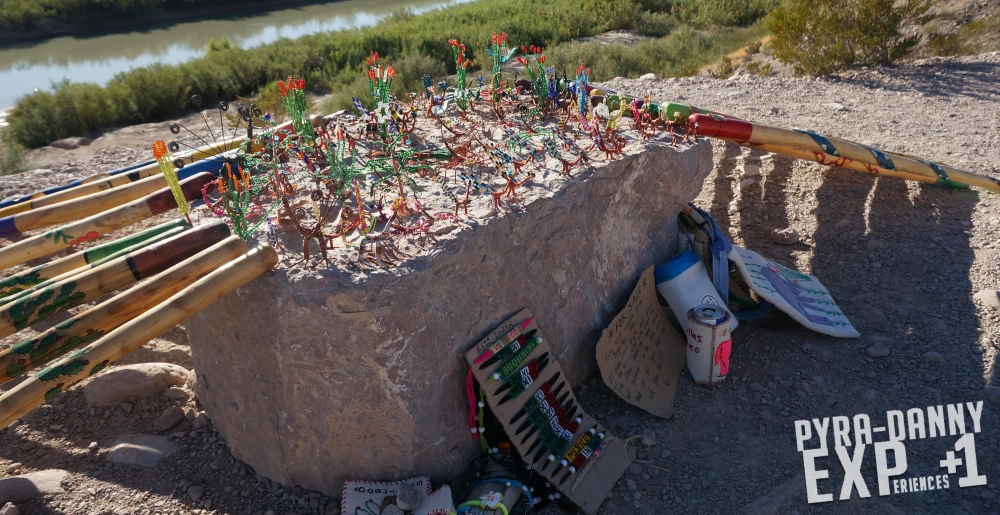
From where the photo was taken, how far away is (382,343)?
8.32ft

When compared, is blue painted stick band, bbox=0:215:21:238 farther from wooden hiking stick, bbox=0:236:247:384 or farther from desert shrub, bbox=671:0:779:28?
desert shrub, bbox=671:0:779:28

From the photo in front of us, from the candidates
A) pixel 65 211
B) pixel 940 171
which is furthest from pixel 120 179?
pixel 940 171

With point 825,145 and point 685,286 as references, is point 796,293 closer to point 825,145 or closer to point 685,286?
point 685,286

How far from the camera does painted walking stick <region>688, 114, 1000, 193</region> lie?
4.00 metres

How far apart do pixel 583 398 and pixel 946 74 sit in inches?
255

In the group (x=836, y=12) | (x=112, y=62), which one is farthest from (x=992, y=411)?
(x=112, y=62)

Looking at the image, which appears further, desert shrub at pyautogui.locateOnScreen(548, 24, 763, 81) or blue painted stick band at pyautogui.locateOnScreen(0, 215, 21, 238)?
desert shrub at pyautogui.locateOnScreen(548, 24, 763, 81)

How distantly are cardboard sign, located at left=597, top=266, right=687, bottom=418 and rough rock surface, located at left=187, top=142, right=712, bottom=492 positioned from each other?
189 millimetres

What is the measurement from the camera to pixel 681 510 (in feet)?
9.22

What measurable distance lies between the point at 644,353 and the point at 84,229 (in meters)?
2.54

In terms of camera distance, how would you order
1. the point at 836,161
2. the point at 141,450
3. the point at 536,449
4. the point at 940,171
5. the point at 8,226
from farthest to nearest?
the point at 940,171 < the point at 836,161 < the point at 8,226 < the point at 141,450 < the point at 536,449

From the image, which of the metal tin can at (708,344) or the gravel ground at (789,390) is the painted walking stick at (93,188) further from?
the metal tin can at (708,344)

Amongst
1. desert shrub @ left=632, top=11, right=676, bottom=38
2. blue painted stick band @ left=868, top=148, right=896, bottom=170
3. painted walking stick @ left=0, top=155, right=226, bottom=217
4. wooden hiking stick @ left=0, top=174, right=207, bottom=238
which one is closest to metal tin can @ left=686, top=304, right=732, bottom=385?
blue painted stick band @ left=868, top=148, right=896, bottom=170

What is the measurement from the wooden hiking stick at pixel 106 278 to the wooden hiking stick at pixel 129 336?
18 cm
